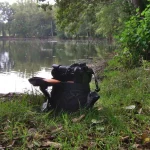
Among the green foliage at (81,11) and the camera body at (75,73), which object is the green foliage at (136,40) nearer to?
the camera body at (75,73)

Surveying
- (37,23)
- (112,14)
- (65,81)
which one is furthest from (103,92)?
(37,23)

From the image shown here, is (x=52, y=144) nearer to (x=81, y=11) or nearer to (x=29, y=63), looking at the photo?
(x=81, y=11)

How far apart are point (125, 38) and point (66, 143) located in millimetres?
4284

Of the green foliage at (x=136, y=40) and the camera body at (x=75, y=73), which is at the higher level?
the green foliage at (x=136, y=40)

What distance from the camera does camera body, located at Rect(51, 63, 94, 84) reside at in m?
2.62

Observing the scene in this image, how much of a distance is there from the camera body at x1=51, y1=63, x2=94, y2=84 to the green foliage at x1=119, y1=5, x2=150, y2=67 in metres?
2.92

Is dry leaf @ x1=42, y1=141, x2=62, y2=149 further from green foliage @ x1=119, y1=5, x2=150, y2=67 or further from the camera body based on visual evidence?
green foliage @ x1=119, y1=5, x2=150, y2=67

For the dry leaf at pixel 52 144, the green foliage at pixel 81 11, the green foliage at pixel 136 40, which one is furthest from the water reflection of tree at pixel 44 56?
the dry leaf at pixel 52 144

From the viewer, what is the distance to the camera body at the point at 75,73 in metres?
2.62

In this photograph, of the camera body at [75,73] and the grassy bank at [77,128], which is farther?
the camera body at [75,73]

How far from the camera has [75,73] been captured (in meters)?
2.63

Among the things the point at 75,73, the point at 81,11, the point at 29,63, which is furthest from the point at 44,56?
the point at 75,73

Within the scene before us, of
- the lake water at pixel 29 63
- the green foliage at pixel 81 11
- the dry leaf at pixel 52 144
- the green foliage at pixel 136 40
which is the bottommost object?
the lake water at pixel 29 63

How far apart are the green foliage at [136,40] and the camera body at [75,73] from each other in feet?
9.58
